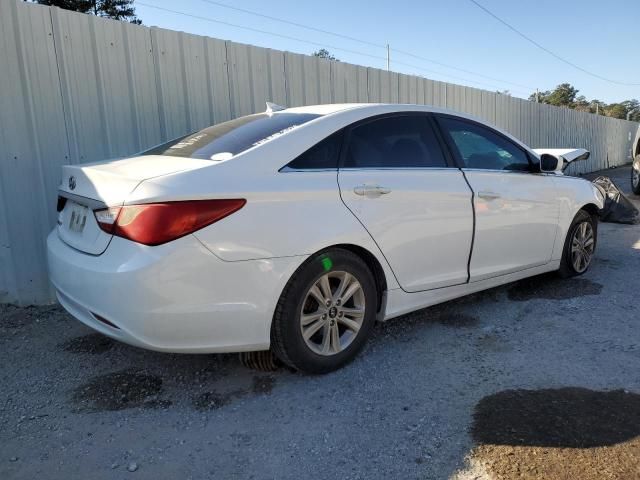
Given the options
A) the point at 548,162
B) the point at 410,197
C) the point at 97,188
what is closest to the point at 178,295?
the point at 97,188

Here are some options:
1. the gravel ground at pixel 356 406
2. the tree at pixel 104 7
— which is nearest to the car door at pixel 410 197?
the gravel ground at pixel 356 406

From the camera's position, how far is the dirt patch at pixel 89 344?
357cm

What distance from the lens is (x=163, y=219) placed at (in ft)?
8.04

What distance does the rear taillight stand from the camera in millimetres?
2447

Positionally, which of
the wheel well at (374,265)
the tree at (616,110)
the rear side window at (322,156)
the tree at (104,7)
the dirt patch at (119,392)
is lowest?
the dirt patch at (119,392)

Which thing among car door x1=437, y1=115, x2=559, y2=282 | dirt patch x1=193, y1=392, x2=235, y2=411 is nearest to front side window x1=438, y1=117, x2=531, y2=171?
car door x1=437, y1=115, x2=559, y2=282

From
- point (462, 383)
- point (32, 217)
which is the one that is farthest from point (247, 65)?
point (462, 383)

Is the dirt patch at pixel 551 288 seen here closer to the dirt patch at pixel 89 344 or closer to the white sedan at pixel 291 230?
the white sedan at pixel 291 230

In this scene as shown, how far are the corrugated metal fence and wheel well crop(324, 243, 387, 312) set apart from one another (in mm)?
2654

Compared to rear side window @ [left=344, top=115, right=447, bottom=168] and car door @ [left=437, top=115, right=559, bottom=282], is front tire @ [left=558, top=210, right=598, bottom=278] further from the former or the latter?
rear side window @ [left=344, top=115, right=447, bottom=168]

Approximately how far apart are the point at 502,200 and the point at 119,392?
114 inches

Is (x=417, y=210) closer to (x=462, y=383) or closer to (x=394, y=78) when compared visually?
(x=462, y=383)

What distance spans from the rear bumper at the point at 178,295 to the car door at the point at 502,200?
5.34 feet

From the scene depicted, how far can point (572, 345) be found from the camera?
137 inches
